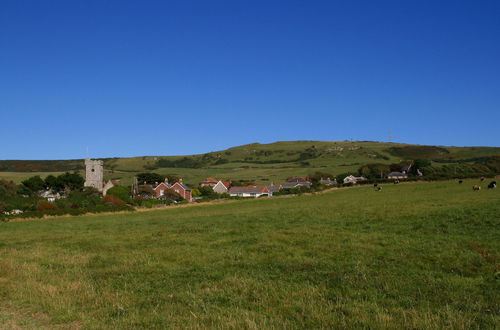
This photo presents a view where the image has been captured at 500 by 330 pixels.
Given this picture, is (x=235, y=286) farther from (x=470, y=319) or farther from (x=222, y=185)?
(x=222, y=185)

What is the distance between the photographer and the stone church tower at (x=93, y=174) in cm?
10306

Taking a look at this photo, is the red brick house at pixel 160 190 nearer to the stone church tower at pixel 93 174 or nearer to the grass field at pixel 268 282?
the stone church tower at pixel 93 174

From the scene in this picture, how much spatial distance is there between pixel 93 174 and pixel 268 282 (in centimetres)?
10095

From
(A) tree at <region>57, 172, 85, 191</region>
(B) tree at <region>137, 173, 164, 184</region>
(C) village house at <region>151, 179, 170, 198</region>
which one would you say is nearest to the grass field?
(A) tree at <region>57, 172, 85, 191</region>

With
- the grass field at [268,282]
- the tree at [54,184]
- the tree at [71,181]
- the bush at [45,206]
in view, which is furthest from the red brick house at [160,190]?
the grass field at [268,282]

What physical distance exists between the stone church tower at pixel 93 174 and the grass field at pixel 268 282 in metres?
87.5

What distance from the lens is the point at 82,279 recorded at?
12.6 meters

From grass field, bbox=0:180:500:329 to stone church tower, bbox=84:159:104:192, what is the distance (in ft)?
287

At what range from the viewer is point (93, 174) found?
4099 inches

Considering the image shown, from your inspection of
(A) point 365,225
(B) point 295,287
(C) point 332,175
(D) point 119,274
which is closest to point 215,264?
(D) point 119,274

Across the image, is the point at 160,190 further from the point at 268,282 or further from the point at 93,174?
the point at 268,282

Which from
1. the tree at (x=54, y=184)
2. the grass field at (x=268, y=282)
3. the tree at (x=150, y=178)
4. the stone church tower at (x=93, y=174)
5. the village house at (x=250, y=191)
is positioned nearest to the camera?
the grass field at (x=268, y=282)

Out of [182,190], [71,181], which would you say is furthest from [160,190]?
[71,181]

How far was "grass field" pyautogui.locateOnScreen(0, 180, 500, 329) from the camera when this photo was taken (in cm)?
844
